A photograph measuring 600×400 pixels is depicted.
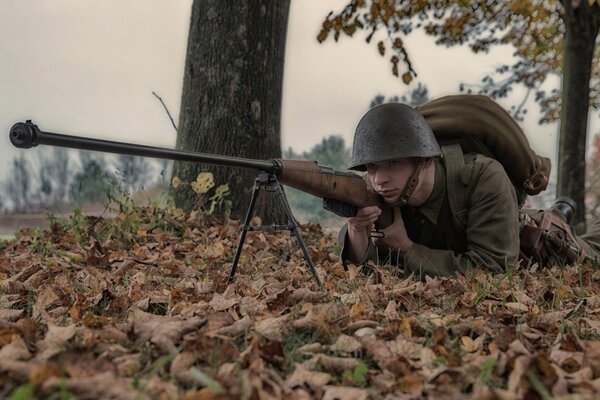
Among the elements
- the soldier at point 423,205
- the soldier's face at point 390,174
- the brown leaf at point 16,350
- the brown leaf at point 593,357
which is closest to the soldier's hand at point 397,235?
the soldier at point 423,205

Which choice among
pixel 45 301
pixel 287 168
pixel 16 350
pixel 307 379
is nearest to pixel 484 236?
pixel 287 168

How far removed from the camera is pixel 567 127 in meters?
9.10

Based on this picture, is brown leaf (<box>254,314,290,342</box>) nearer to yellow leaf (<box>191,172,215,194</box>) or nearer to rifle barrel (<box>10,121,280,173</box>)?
rifle barrel (<box>10,121,280,173</box>)

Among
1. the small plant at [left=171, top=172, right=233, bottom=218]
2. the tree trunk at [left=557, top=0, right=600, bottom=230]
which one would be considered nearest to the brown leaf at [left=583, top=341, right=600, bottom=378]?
the small plant at [left=171, top=172, right=233, bottom=218]

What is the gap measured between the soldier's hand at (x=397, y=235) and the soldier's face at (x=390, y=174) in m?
0.28

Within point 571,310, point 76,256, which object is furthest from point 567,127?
point 76,256

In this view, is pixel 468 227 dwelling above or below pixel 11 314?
above

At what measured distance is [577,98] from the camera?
9.06 metres

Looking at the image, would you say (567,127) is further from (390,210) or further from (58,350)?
(58,350)

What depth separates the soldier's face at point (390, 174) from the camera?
3955 mm

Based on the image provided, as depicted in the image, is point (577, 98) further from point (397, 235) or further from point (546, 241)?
point (397, 235)

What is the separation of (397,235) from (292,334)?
6.48ft

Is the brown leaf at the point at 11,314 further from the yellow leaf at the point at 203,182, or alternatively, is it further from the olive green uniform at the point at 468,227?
the yellow leaf at the point at 203,182

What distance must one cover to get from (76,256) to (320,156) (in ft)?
42.3
